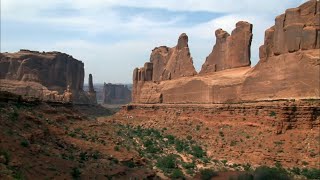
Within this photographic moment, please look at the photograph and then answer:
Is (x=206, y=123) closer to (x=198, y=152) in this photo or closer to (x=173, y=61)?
(x=198, y=152)

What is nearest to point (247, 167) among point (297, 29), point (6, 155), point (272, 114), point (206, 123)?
point (272, 114)

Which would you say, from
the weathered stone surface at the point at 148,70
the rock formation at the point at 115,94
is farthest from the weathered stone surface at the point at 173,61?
the rock formation at the point at 115,94

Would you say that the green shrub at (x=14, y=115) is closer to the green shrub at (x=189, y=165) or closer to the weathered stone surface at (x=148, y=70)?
the green shrub at (x=189, y=165)

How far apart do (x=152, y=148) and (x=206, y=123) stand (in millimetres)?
9554

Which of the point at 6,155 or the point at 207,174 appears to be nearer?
the point at 6,155

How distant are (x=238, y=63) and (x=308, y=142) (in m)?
14.7

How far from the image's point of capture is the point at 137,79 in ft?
218

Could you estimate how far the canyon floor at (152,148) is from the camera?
21000 mm

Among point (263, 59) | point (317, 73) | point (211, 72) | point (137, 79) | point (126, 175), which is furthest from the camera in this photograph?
point (137, 79)

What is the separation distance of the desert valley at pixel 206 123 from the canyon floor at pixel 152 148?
0.23ft

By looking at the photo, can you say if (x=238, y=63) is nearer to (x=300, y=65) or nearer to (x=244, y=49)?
(x=244, y=49)

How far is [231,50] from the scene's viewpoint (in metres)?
46.4

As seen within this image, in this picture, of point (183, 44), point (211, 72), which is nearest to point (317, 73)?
point (211, 72)

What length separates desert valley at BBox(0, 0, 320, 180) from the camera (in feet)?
76.7
